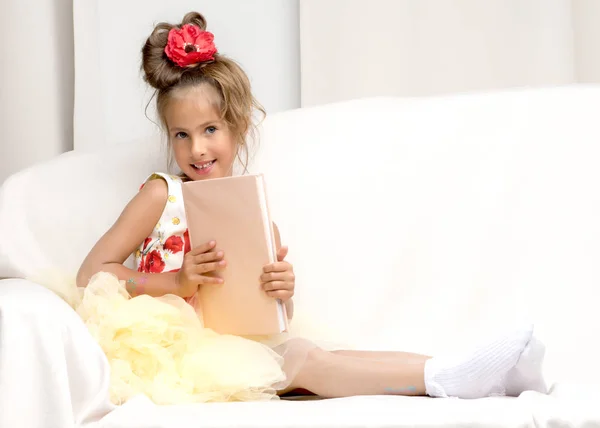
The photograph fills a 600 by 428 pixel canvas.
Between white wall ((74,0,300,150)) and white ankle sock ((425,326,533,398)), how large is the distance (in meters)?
1.32

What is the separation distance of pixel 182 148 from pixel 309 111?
1.19ft

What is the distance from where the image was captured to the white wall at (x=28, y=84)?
2.15 meters

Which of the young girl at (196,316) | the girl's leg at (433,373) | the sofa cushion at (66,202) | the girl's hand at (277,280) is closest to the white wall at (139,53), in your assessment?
the sofa cushion at (66,202)

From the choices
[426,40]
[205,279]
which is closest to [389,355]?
[205,279]

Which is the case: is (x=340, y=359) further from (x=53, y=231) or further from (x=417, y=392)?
(x=53, y=231)

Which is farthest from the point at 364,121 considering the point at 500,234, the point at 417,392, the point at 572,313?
the point at 417,392

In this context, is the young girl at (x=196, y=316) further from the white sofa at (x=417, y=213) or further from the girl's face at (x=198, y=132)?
the white sofa at (x=417, y=213)

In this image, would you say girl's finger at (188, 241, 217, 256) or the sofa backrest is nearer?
girl's finger at (188, 241, 217, 256)

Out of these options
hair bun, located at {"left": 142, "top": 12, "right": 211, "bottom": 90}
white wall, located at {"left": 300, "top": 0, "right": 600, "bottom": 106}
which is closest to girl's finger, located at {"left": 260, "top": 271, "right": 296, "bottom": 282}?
hair bun, located at {"left": 142, "top": 12, "right": 211, "bottom": 90}

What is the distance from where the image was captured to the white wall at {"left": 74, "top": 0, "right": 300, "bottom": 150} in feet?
7.24

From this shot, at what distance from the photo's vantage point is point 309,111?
69.8 inches

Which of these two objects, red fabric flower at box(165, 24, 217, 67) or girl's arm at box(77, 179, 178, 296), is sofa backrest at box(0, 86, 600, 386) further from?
red fabric flower at box(165, 24, 217, 67)

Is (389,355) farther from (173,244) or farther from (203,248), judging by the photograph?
(173,244)

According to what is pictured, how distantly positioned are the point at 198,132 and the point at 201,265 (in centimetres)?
32
